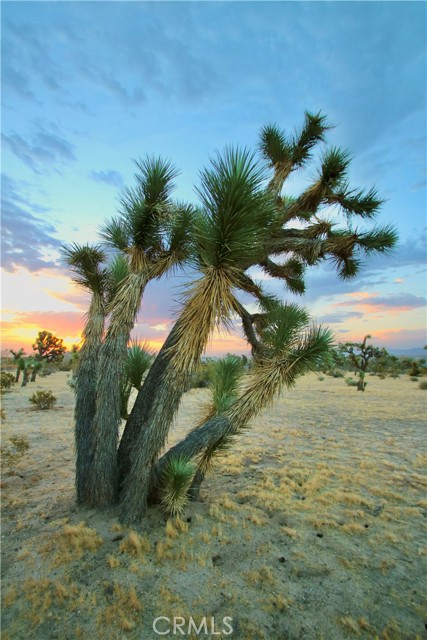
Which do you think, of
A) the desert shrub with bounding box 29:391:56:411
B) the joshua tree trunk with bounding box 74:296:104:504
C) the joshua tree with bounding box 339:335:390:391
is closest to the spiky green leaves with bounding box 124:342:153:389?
the joshua tree trunk with bounding box 74:296:104:504

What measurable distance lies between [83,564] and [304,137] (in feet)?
22.2

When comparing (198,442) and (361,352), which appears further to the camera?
(361,352)

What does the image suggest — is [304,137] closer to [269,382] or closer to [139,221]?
[139,221]

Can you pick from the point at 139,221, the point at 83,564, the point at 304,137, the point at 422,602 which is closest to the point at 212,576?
the point at 83,564

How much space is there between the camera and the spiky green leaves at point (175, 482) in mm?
3953

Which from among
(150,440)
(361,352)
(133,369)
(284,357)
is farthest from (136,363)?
(361,352)

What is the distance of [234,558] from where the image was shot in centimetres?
346

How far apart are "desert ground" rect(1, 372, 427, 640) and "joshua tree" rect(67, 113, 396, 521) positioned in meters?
0.59

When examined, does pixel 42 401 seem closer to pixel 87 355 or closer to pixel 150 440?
pixel 87 355

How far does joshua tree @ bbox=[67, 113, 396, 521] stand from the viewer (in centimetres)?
317

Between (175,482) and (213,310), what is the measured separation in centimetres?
220

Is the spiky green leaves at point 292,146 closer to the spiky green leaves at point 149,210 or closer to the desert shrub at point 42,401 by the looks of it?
the spiky green leaves at point 149,210

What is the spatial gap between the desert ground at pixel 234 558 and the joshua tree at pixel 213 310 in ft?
1.93

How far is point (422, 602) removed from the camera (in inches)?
115
